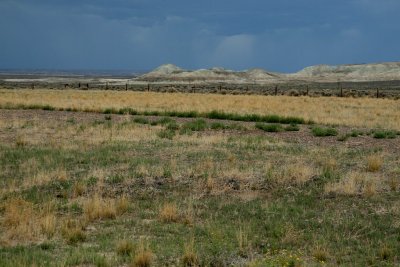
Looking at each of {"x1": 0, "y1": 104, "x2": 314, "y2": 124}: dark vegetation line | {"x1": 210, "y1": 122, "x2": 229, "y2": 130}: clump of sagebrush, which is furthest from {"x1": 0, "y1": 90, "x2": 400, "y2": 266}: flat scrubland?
{"x1": 0, "y1": 104, "x2": 314, "y2": 124}: dark vegetation line

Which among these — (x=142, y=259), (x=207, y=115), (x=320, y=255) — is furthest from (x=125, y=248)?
(x=207, y=115)

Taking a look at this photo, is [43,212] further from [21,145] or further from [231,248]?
[21,145]

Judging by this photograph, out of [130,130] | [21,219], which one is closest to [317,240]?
[21,219]

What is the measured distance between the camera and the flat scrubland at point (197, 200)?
25.5ft

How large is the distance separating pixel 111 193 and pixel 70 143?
25.8 feet

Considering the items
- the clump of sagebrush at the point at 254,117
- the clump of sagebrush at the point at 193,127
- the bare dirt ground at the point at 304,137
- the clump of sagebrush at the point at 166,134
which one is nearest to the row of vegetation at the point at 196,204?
the bare dirt ground at the point at 304,137

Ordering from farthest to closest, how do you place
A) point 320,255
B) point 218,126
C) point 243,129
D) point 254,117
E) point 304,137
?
point 254,117
point 218,126
point 243,129
point 304,137
point 320,255

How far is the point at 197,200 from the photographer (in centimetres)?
1109

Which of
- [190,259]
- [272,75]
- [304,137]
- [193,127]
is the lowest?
[190,259]

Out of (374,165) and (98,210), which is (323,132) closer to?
(374,165)

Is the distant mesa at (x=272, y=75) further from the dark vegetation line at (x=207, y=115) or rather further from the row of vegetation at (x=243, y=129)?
the row of vegetation at (x=243, y=129)

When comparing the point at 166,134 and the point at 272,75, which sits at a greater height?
the point at 272,75

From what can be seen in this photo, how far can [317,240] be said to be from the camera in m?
8.34

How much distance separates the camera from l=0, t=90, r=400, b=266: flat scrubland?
25.5 ft
